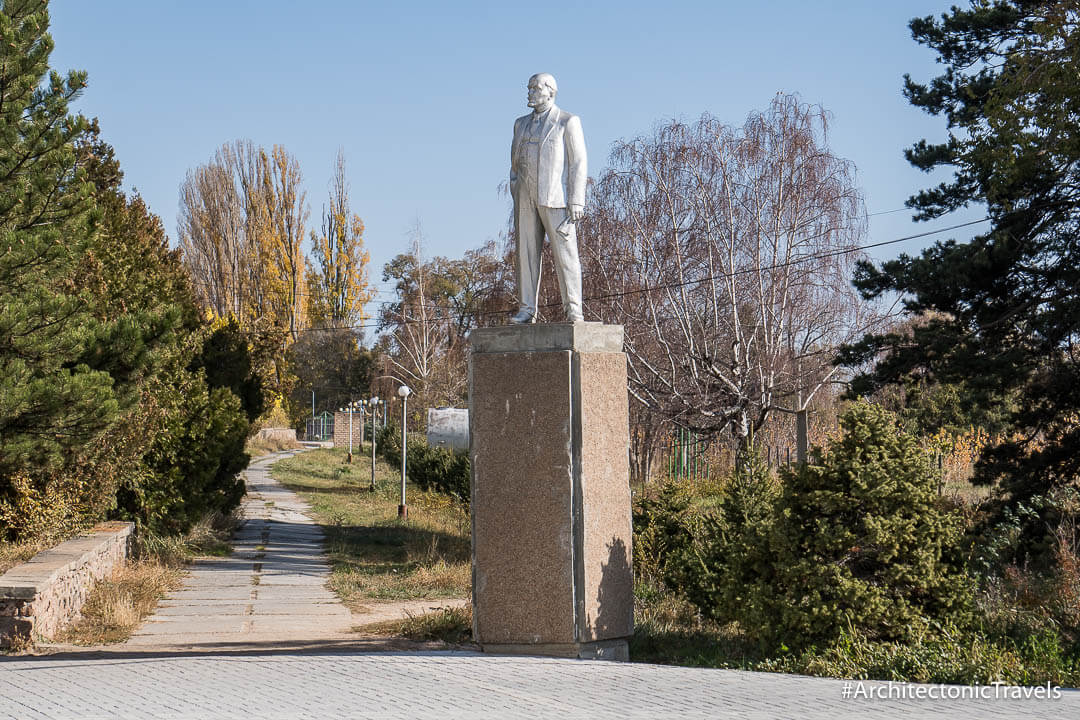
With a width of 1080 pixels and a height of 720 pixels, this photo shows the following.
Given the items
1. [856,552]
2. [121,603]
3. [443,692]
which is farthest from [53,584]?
[856,552]

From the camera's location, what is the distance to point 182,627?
384 inches

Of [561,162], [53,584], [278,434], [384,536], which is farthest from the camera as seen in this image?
[278,434]

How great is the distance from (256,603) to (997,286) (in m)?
9.46

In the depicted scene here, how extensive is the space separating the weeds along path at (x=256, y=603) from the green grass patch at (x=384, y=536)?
15.3 inches

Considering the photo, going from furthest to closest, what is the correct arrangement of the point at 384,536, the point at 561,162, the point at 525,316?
1. the point at 384,536
2. the point at 525,316
3. the point at 561,162

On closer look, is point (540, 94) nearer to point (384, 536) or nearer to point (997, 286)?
point (997, 286)

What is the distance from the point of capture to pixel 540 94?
7.40 m

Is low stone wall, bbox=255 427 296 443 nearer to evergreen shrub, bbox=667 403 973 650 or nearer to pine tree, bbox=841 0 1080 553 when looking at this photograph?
pine tree, bbox=841 0 1080 553

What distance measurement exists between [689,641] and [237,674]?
3234mm

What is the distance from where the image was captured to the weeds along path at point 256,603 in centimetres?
916

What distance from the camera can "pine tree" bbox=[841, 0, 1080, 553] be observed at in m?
12.6

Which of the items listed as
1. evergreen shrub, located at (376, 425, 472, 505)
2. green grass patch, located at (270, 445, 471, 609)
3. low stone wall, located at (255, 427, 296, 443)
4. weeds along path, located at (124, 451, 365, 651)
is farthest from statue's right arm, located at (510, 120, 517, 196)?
low stone wall, located at (255, 427, 296, 443)

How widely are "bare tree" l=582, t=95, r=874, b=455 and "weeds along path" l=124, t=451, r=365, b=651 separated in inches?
317

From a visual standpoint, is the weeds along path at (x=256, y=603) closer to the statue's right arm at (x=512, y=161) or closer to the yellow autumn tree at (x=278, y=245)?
the statue's right arm at (x=512, y=161)
